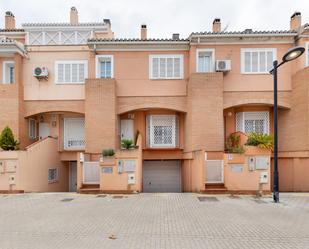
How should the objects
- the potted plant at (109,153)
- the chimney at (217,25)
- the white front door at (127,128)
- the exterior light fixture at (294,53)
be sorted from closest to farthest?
the exterior light fixture at (294,53), the potted plant at (109,153), the white front door at (127,128), the chimney at (217,25)

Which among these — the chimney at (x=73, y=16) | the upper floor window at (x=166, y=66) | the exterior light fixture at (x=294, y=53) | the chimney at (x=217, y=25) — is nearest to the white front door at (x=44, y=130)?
the upper floor window at (x=166, y=66)

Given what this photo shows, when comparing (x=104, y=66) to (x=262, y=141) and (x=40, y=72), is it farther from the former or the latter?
(x=262, y=141)

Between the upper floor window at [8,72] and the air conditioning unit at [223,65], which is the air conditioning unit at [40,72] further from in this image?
the air conditioning unit at [223,65]

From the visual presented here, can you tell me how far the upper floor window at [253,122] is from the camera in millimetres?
15199

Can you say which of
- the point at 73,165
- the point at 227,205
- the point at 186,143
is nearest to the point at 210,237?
the point at 227,205

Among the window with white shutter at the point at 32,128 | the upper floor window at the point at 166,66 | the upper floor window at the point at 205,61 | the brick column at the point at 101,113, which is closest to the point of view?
the brick column at the point at 101,113

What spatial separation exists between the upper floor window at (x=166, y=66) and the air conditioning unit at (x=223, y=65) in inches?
88.5

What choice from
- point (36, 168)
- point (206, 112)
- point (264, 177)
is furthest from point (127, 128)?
point (264, 177)

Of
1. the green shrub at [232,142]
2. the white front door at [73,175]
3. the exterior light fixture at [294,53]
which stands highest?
the exterior light fixture at [294,53]

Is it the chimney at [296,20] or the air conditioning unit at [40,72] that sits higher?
the chimney at [296,20]

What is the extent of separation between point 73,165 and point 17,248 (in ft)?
38.7

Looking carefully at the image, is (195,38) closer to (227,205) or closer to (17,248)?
(227,205)

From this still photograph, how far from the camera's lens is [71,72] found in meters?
15.2

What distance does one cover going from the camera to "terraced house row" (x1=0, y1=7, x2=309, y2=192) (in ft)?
45.1
